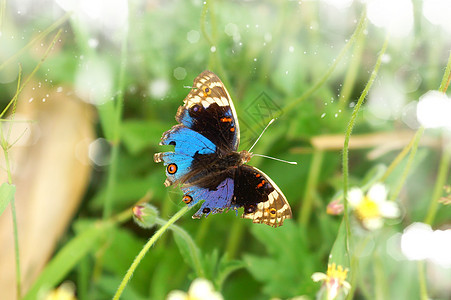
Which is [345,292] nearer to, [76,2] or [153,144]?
[153,144]

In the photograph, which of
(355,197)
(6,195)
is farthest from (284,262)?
(6,195)

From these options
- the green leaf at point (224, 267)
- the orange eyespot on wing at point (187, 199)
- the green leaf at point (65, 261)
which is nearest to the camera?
the orange eyespot on wing at point (187, 199)

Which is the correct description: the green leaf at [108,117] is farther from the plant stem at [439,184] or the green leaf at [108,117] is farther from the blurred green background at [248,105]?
the plant stem at [439,184]

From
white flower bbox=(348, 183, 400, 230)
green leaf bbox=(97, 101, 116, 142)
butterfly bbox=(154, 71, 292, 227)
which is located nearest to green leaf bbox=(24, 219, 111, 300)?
green leaf bbox=(97, 101, 116, 142)

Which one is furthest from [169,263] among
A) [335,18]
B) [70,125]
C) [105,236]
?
[335,18]

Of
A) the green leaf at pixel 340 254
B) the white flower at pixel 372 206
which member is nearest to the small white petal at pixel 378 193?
the white flower at pixel 372 206

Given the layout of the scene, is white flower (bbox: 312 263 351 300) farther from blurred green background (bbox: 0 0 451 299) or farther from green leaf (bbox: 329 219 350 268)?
blurred green background (bbox: 0 0 451 299)
